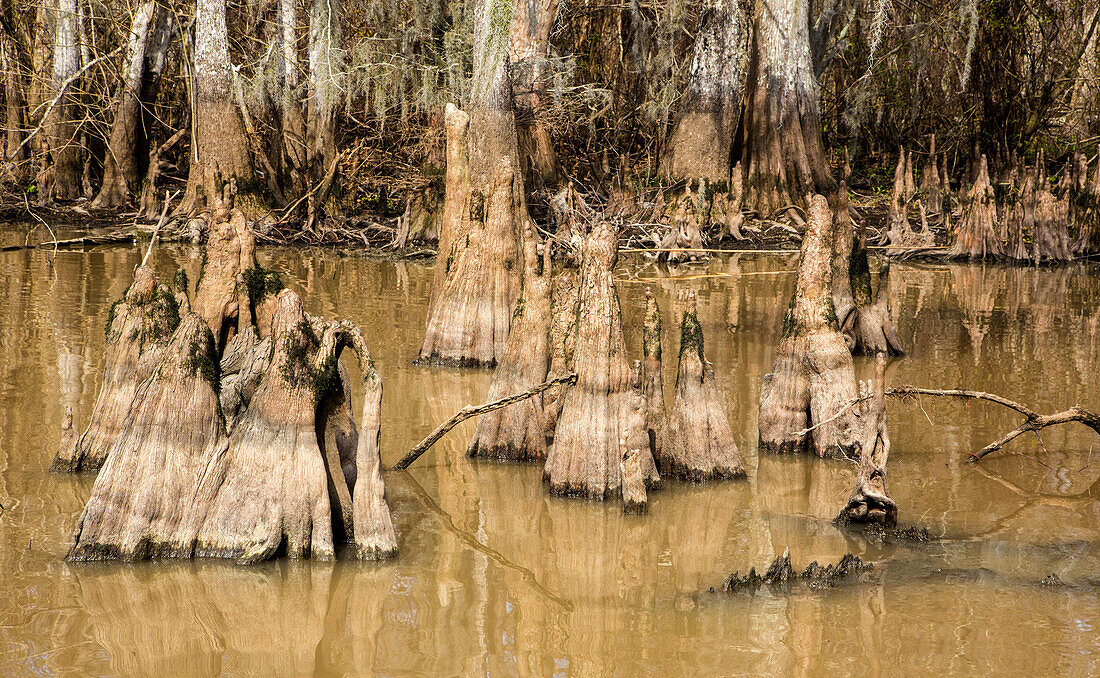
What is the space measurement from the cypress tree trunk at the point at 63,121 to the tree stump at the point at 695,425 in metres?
12.9

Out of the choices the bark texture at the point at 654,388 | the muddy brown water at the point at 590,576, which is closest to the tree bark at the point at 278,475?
the muddy brown water at the point at 590,576

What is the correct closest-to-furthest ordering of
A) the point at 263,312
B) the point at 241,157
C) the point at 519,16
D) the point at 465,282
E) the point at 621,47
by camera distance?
the point at 263,312
the point at 465,282
the point at 519,16
the point at 241,157
the point at 621,47

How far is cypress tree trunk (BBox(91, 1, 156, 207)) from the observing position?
16.4 meters

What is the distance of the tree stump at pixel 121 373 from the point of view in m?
5.68

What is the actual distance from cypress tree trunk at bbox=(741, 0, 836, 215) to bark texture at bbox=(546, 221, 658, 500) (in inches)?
435

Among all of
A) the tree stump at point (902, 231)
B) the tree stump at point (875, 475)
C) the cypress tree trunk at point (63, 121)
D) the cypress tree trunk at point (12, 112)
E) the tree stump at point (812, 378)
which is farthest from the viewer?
the cypress tree trunk at point (12, 112)

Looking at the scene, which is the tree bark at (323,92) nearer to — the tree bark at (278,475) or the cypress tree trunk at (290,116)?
the cypress tree trunk at (290,116)

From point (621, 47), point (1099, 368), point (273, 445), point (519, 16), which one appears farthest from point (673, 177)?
point (273, 445)

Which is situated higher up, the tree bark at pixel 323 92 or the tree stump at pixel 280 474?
the tree bark at pixel 323 92

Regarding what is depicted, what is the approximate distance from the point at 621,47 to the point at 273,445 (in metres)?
16.5

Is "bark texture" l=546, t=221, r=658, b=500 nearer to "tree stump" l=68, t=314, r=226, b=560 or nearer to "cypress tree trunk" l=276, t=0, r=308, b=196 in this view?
"tree stump" l=68, t=314, r=226, b=560

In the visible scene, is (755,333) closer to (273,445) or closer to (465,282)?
(465,282)

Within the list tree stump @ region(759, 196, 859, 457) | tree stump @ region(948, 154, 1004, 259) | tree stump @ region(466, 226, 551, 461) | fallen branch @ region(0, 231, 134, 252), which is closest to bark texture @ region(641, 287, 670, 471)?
tree stump @ region(466, 226, 551, 461)

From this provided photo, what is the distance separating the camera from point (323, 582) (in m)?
4.53
